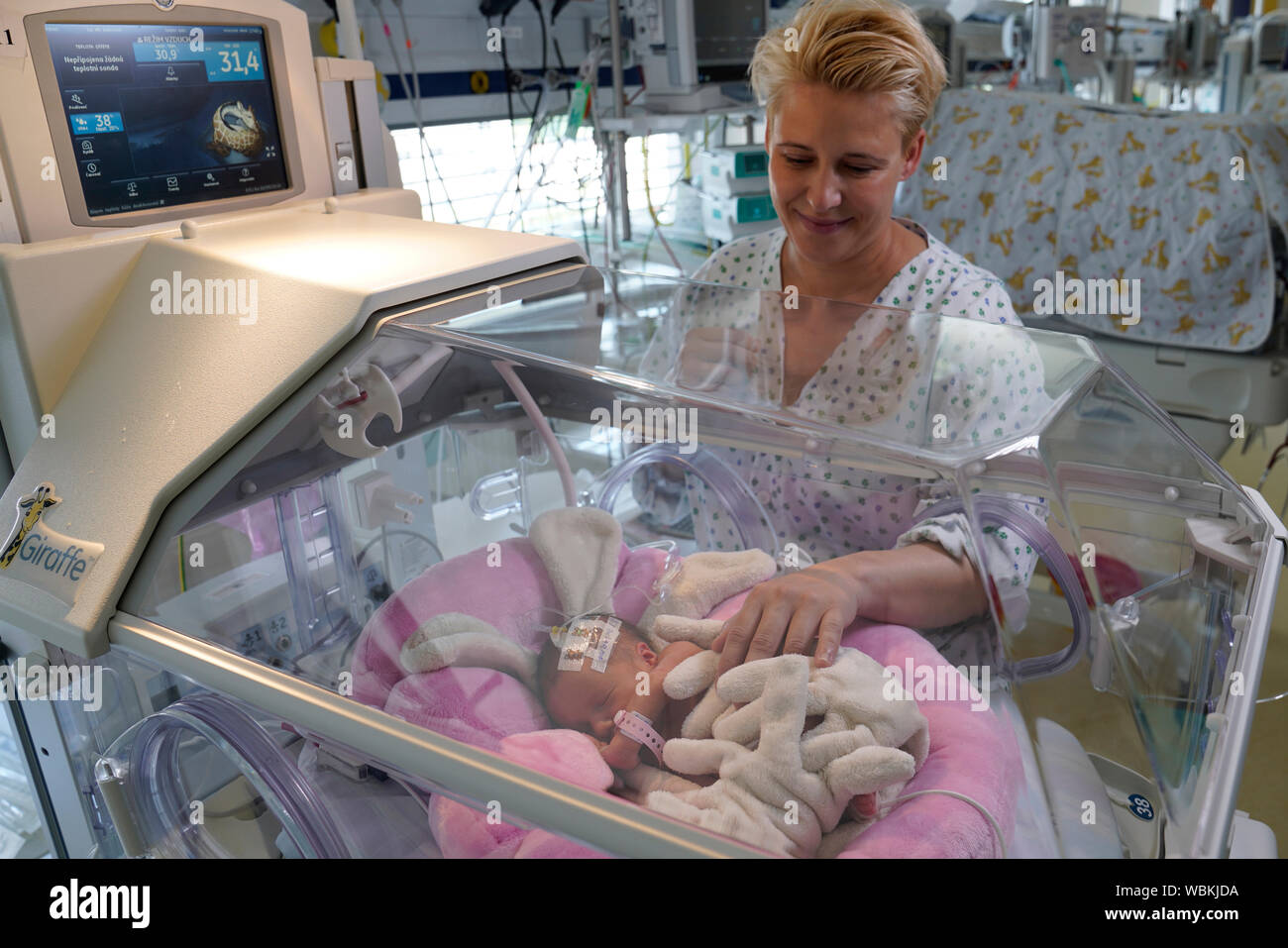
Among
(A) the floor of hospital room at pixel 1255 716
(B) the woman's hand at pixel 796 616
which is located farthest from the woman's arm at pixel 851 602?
(A) the floor of hospital room at pixel 1255 716

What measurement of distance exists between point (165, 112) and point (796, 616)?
40.0 inches

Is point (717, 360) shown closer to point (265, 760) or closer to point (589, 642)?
point (589, 642)

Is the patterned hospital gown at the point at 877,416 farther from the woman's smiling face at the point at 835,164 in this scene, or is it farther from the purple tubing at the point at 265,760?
the purple tubing at the point at 265,760

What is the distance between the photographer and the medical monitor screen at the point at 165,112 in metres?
1.18

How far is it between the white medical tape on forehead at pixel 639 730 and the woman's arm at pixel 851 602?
0.09 metres

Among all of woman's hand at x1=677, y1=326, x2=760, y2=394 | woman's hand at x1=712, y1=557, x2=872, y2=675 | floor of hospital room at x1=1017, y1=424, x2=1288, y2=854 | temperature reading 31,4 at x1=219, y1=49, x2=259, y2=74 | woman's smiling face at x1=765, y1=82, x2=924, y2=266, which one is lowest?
floor of hospital room at x1=1017, y1=424, x2=1288, y2=854

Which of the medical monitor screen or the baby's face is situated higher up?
the medical monitor screen

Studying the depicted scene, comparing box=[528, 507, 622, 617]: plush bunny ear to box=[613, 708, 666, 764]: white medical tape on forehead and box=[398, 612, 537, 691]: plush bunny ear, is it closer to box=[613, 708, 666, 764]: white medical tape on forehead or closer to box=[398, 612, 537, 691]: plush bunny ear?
box=[398, 612, 537, 691]: plush bunny ear

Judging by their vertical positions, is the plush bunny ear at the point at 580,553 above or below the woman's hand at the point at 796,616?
below

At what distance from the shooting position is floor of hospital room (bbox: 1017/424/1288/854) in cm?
85

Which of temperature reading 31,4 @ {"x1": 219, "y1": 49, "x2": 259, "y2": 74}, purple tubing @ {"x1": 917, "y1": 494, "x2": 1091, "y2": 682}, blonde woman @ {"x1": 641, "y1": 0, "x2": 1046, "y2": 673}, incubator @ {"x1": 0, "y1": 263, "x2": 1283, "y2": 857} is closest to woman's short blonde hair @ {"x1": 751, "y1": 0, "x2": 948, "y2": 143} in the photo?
blonde woman @ {"x1": 641, "y1": 0, "x2": 1046, "y2": 673}

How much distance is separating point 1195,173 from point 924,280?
2113mm
